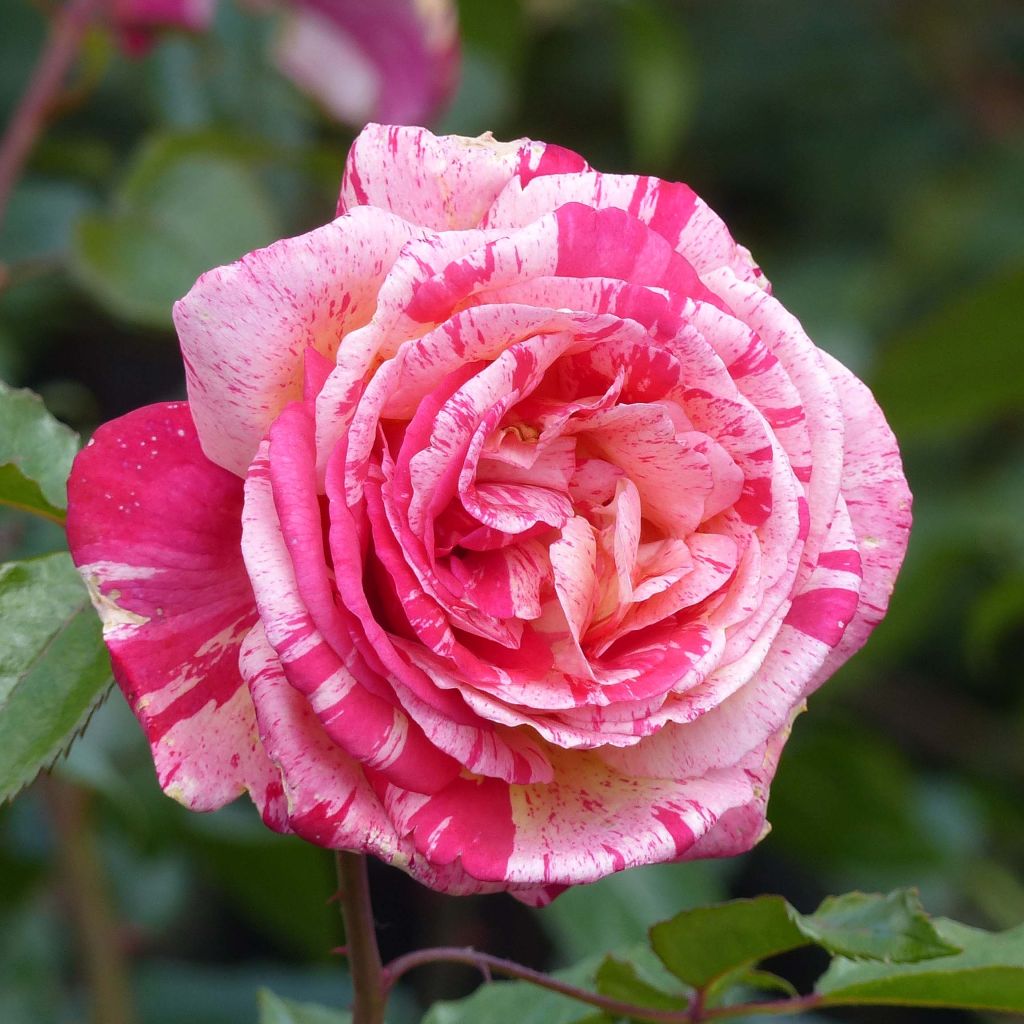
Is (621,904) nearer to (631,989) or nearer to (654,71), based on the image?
(631,989)

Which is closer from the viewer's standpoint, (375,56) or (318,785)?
(318,785)

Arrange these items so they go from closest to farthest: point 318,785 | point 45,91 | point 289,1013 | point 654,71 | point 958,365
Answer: point 318,785 < point 289,1013 < point 45,91 < point 958,365 < point 654,71

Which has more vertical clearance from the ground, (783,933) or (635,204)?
(635,204)

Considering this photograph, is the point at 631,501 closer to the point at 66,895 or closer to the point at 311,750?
the point at 311,750

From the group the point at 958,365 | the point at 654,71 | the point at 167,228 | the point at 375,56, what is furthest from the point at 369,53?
the point at 958,365

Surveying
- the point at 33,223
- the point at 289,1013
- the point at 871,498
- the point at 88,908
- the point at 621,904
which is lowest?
the point at 88,908

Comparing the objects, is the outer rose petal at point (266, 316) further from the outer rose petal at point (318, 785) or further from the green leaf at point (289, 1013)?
the green leaf at point (289, 1013)

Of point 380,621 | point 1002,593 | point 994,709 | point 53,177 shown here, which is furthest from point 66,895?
point 994,709

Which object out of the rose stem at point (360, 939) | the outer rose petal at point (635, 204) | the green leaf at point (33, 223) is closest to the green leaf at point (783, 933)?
the rose stem at point (360, 939)
